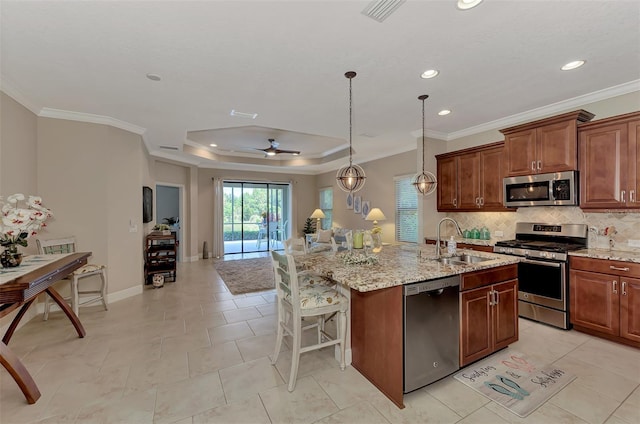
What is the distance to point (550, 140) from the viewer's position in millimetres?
3525

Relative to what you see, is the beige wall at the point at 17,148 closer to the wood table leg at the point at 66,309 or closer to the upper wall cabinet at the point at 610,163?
the wood table leg at the point at 66,309

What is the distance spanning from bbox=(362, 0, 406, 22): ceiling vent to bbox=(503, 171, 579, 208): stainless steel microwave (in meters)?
3.01

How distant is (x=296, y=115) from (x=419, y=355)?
3.45m

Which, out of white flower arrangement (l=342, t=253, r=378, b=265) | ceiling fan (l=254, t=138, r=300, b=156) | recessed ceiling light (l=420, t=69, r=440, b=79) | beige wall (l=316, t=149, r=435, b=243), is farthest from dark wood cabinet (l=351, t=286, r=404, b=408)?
ceiling fan (l=254, t=138, r=300, b=156)

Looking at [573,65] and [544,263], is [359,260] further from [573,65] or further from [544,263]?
[573,65]

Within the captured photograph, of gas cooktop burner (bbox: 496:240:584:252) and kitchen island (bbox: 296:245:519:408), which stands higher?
gas cooktop burner (bbox: 496:240:584:252)

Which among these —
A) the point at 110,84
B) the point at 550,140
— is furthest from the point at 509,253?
the point at 110,84

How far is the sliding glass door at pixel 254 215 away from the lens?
351 inches

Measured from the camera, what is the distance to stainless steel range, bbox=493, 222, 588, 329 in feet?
10.5

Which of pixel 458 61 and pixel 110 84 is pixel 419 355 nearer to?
pixel 458 61

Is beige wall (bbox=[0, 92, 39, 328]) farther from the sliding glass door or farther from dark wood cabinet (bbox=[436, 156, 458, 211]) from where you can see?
dark wood cabinet (bbox=[436, 156, 458, 211])

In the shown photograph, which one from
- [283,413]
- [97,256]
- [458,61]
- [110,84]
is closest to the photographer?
[283,413]

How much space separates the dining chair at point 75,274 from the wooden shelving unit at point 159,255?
3.58 ft

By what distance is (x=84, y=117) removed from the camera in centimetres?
400
